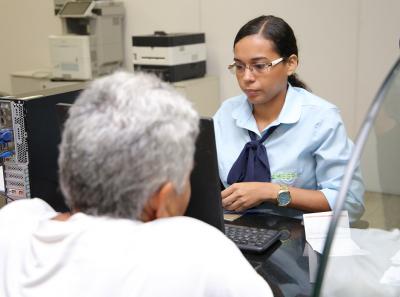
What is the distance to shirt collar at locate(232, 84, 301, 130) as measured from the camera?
1.77 meters

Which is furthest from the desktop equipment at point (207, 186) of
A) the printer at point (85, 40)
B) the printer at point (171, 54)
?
the printer at point (85, 40)

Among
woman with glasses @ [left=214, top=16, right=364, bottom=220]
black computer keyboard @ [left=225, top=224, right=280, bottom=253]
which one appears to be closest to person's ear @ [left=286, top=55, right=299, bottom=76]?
woman with glasses @ [left=214, top=16, right=364, bottom=220]

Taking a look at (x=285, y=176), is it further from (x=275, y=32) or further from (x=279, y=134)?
(x=275, y=32)

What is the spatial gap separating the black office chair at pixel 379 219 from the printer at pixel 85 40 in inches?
118

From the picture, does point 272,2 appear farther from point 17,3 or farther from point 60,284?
point 60,284

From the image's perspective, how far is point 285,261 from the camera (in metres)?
1.32

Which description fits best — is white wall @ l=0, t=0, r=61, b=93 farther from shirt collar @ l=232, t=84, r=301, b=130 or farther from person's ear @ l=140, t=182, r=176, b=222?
person's ear @ l=140, t=182, r=176, b=222

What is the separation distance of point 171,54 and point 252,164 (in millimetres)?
2077

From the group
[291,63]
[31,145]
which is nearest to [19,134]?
[31,145]

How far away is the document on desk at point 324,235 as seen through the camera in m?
1.22

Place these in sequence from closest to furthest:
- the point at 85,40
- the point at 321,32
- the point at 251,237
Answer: the point at 251,237 < the point at 321,32 < the point at 85,40

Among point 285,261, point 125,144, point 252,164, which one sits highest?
point 125,144

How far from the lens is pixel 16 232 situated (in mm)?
955

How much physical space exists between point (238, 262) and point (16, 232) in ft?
1.33
